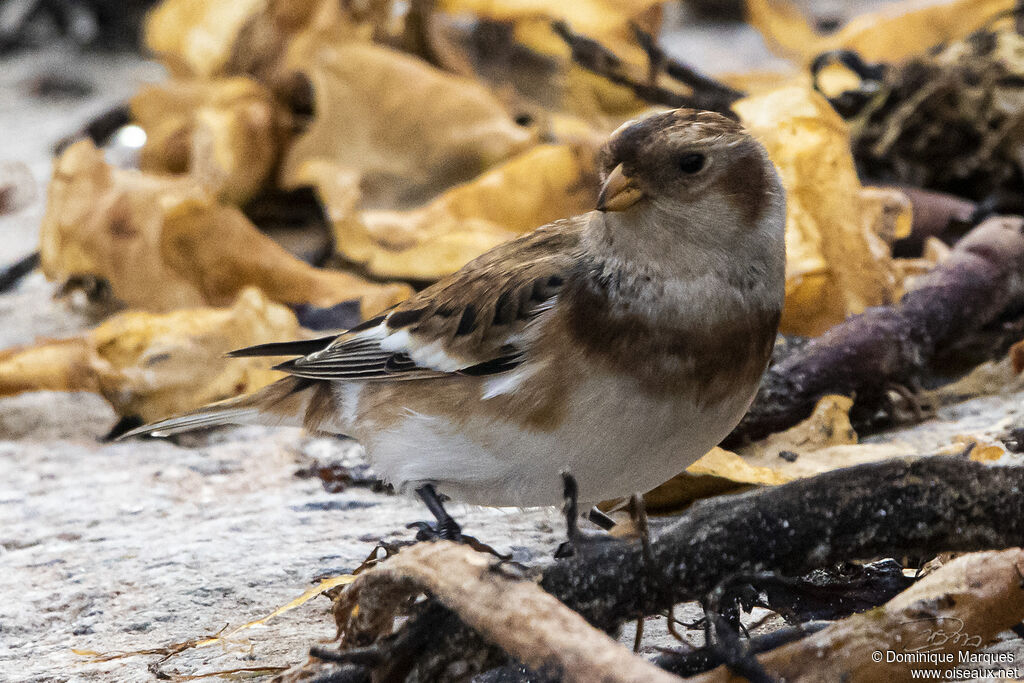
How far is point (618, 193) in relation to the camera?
1.14 metres

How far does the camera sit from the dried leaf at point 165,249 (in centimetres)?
230

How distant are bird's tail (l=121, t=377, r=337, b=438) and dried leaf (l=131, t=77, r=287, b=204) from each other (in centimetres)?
109

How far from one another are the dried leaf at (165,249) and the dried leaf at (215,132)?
1.01 feet

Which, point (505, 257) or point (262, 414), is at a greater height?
point (505, 257)

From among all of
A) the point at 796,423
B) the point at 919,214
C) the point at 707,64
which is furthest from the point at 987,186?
the point at 707,64

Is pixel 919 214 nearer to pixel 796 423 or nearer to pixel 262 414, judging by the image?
pixel 796 423

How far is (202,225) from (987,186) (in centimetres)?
191

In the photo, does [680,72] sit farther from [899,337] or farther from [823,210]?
[899,337]

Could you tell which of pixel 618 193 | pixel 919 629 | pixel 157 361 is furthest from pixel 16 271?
pixel 919 629

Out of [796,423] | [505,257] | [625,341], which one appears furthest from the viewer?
[796,423]

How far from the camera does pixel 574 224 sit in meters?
1.37

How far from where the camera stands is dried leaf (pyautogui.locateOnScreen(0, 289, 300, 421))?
1968 mm

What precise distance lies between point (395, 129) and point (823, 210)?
120cm

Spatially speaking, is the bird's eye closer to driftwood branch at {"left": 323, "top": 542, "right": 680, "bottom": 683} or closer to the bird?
the bird
